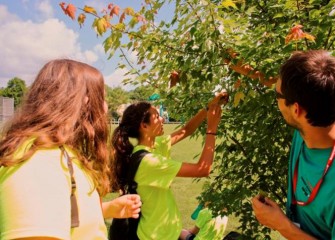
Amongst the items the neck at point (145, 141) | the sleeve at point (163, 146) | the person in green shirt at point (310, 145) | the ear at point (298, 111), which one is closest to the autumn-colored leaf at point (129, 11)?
the neck at point (145, 141)

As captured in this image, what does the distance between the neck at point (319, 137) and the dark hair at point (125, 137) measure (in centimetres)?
155

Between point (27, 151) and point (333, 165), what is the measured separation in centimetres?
111

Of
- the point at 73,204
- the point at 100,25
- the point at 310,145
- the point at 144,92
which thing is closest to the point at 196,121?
the point at 144,92

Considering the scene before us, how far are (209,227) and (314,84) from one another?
3395 millimetres

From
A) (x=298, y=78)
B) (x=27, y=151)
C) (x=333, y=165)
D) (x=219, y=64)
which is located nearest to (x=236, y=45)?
(x=219, y=64)

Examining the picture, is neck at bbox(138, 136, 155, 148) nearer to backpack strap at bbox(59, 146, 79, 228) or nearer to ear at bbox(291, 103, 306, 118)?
ear at bbox(291, 103, 306, 118)

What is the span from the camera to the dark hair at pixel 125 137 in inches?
110

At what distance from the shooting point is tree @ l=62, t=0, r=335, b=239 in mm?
2219

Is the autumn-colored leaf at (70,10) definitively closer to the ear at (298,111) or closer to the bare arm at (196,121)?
the bare arm at (196,121)

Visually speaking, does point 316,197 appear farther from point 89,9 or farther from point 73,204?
point 89,9

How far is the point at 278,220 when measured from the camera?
4.93 ft

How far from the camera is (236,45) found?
2.32m

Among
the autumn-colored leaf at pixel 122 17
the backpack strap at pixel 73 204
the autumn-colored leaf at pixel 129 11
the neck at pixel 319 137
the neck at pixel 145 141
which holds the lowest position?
the neck at pixel 145 141

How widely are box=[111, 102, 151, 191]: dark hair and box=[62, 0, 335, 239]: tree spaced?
29cm
